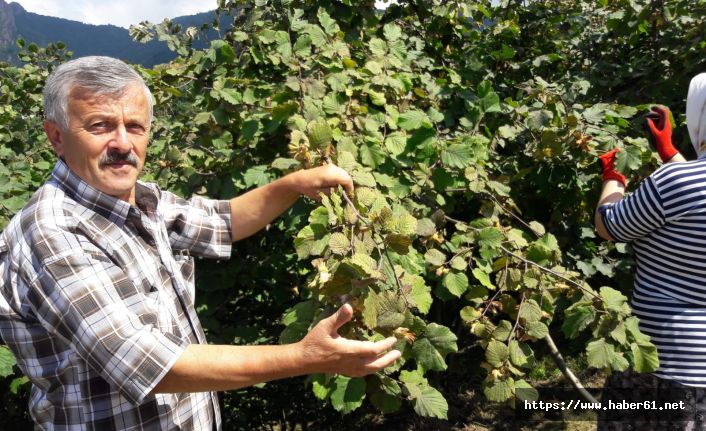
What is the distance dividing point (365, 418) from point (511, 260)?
2241 millimetres

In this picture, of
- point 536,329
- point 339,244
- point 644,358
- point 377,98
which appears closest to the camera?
point 339,244

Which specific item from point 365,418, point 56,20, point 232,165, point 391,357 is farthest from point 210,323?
point 56,20

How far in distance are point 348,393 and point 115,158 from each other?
817 millimetres

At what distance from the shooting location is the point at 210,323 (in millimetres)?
2434

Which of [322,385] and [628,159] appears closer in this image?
[322,385]

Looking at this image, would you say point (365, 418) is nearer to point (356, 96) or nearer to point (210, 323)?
point (210, 323)

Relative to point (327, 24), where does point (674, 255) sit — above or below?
below

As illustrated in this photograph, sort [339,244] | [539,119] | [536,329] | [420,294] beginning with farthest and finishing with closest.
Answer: [539,119], [536,329], [420,294], [339,244]

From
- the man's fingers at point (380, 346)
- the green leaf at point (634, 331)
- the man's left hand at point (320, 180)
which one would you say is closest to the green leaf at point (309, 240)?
the man's left hand at point (320, 180)

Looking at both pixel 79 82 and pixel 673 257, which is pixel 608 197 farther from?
pixel 79 82

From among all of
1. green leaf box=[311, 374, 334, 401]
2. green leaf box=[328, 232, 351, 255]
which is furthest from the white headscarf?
green leaf box=[311, 374, 334, 401]

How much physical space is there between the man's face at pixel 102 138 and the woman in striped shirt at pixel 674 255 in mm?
1599

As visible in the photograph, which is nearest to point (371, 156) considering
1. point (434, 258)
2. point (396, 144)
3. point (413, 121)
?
point (396, 144)

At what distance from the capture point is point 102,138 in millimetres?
1376
